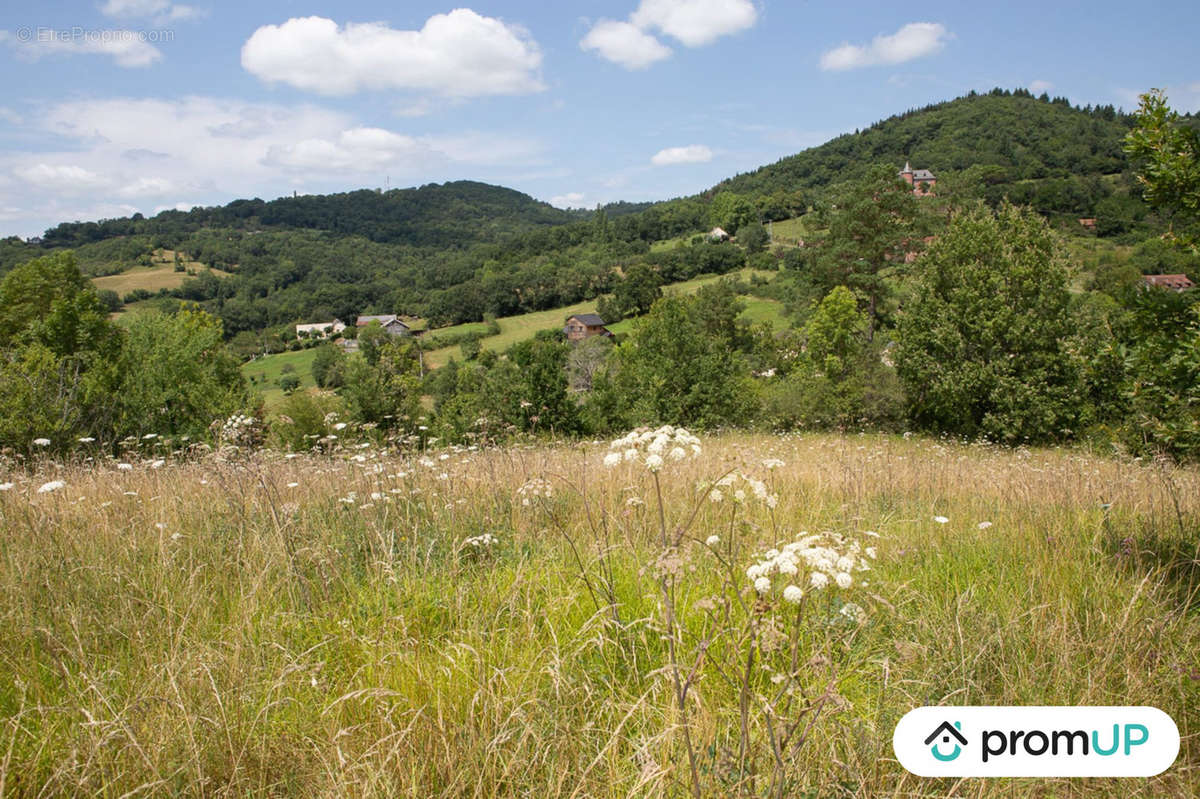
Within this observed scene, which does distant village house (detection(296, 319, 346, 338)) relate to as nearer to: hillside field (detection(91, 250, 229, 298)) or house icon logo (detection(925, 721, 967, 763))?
hillside field (detection(91, 250, 229, 298))

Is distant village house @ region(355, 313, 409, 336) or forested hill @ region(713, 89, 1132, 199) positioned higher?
forested hill @ region(713, 89, 1132, 199)

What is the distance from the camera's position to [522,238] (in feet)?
506

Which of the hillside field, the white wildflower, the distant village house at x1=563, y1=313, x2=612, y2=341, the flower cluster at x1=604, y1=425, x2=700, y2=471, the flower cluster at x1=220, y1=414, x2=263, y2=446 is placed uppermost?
the hillside field

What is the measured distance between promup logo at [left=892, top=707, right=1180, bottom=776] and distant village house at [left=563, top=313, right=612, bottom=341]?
87.2 m

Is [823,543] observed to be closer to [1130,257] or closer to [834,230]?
[834,230]

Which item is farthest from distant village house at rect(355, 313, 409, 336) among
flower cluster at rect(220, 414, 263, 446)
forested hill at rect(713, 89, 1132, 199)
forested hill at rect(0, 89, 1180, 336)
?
flower cluster at rect(220, 414, 263, 446)

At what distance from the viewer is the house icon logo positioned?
202 cm

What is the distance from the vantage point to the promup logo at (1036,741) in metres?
2.01

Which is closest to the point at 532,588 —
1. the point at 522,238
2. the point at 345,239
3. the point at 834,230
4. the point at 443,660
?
the point at 443,660

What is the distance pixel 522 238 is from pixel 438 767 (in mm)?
159612

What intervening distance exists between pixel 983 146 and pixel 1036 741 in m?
139

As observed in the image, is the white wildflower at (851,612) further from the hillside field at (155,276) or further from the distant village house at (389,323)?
the hillside field at (155,276)

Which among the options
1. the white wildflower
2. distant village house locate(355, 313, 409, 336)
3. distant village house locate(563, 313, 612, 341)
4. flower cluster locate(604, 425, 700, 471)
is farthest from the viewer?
distant village house locate(355, 313, 409, 336)

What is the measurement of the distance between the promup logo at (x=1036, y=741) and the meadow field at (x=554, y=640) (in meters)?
0.07
